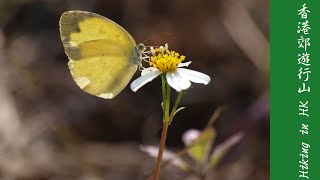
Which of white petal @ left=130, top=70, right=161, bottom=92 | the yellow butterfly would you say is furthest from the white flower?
the yellow butterfly

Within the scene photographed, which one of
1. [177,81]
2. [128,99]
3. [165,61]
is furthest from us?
[128,99]

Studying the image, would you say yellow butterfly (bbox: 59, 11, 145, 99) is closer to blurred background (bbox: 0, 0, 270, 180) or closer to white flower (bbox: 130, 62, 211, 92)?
white flower (bbox: 130, 62, 211, 92)

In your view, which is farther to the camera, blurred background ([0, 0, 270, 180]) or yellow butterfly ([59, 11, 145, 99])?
blurred background ([0, 0, 270, 180])

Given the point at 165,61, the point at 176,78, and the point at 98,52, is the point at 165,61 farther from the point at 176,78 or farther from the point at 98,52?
the point at 98,52

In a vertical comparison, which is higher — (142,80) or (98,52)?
(98,52)

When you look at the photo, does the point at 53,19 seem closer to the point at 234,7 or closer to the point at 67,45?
the point at 234,7

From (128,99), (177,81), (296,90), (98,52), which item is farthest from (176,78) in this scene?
(128,99)

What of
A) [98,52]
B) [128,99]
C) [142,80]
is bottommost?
[142,80]
